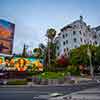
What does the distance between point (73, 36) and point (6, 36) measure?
28001mm

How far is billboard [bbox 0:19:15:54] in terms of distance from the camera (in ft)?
149

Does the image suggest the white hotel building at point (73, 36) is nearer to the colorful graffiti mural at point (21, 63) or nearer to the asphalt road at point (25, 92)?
the colorful graffiti mural at point (21, 63)

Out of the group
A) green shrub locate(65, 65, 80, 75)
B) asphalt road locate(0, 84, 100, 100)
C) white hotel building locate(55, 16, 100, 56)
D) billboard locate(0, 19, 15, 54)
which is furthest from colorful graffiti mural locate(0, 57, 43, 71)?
asphalt road locate(0, 84, 100, 100)

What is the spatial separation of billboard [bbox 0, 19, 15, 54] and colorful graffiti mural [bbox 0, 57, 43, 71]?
83.2 inches

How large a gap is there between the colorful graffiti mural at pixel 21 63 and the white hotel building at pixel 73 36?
2124 centimetres

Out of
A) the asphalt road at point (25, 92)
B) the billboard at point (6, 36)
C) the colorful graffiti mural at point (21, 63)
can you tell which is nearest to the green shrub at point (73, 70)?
the colorful graffiti mural at point (21, 63)

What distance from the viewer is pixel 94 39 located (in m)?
77.3

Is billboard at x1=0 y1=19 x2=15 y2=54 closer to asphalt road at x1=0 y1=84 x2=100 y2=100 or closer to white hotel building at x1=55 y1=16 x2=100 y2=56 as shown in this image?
white hotel building at x1=55 y1=16 x2=100 y2=56

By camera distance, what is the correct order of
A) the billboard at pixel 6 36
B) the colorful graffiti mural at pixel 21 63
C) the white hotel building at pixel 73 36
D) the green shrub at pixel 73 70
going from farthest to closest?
the white hotel building at pixel 73 36, the green shrub at pixel 73 70, the colorful graffiti mural at pixel 21 63, the billboard at pixel 6 36

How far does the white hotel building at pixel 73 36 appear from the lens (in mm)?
67312

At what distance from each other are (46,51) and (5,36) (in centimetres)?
2271

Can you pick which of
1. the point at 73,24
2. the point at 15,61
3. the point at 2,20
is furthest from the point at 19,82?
the point at 73,24

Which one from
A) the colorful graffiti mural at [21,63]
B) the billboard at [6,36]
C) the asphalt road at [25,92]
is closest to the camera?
the asphalt road at [25,92]

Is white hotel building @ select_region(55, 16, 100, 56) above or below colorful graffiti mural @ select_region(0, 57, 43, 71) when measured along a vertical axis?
above
